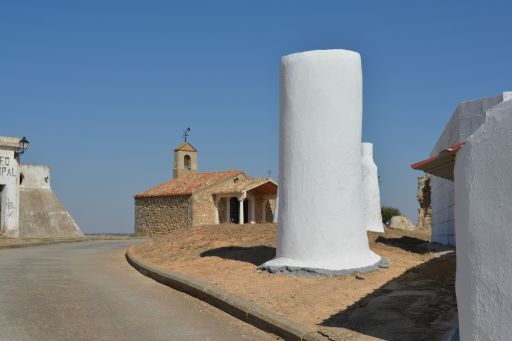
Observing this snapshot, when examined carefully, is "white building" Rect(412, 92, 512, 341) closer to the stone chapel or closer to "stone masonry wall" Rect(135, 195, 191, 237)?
the stone chapel

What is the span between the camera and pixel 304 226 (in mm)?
11547

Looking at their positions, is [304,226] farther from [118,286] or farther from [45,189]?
[45,189]

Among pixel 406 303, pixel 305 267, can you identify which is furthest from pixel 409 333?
pixel 305 267

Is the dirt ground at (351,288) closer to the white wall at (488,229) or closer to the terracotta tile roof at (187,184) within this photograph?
the white wall at (488,229)

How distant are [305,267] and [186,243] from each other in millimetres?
8182

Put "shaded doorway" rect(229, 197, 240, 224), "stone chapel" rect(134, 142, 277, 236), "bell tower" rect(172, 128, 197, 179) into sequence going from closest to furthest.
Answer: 1. "stone chapel" rect(134, 142, 277, 236)
2. "shaded doorway" rect(229, 197, 240, 224)
3. "bell tower" rect(172, 128, 197, 179)

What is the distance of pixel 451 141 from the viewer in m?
17.3

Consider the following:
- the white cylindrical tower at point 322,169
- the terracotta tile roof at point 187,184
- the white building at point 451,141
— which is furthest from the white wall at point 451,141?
the terracotta tile roof at point 187,184

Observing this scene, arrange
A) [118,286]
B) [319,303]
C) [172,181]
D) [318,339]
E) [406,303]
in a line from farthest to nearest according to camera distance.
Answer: [172,181]
[118,286]
[319,303]
[406,303]
[318,339]

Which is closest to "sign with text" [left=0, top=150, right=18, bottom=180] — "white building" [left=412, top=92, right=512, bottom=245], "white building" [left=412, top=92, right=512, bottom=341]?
"white building" [left=412, top=92, right=512, bottom=245]

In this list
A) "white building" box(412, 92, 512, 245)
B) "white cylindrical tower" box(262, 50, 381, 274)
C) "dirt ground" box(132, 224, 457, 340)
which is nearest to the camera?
"dirt ground" box(132, 224, 457, 340)

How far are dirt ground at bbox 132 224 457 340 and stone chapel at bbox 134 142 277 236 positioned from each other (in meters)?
23.2

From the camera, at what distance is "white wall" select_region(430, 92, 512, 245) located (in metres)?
15.3

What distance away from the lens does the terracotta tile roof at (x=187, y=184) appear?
41.3 metres
